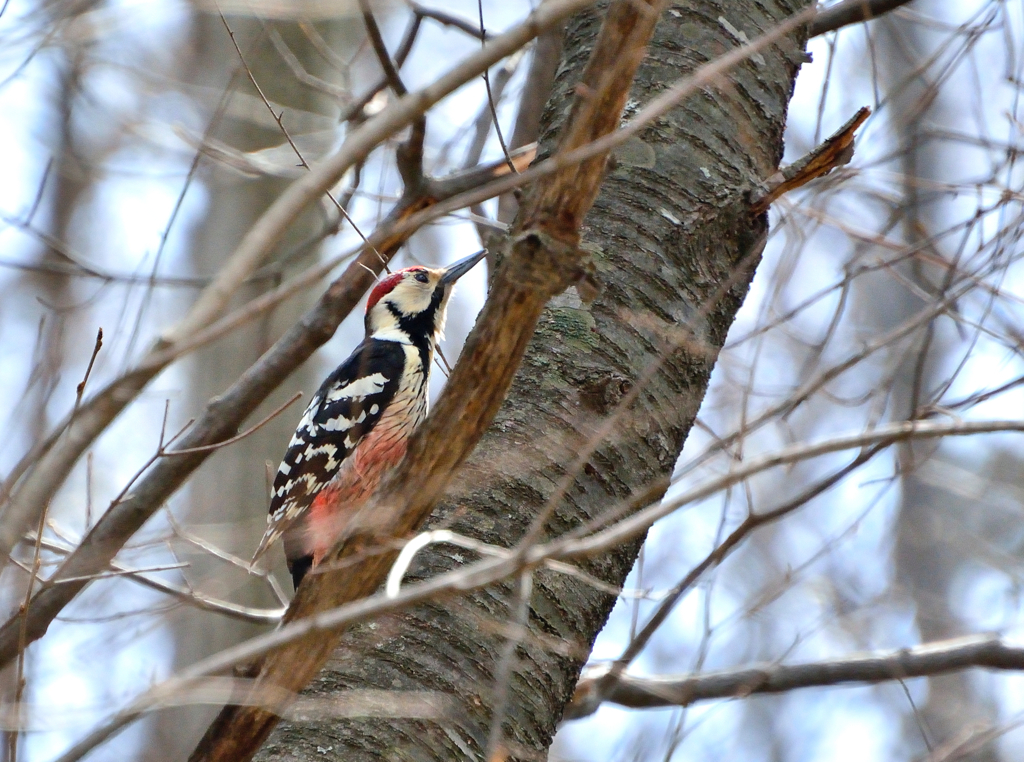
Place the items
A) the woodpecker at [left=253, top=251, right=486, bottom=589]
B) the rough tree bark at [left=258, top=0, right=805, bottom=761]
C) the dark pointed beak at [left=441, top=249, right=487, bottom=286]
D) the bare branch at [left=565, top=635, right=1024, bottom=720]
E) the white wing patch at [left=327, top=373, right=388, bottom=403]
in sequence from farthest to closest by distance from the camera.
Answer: the dark pointed beak at [left=441, top=249, right=487, bottom=286] < the white wing patch at [left=327, top=373, right=388, bottom=403] < the woodpecker at [left=253, top=251, right=486, bottom=589] < the bare branch at [left=565, top=635, right=1024, bottom=720] < the rough tree bark at [left=258, top=0, right=805, bottom=761]

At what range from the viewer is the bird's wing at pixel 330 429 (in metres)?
4.17

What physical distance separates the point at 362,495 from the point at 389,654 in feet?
6.79

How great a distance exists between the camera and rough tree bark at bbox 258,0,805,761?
Result: 238 cm

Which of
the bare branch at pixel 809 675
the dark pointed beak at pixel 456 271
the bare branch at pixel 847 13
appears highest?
the dark pointed beak at pixel 456 271

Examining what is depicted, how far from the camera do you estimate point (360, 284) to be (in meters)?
3.18

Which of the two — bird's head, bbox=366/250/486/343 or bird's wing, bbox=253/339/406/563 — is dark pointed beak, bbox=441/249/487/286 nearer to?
bird's head, bbox=366/250/486/343

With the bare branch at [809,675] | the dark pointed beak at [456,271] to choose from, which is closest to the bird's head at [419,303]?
the dark pointed beak at [456,271]

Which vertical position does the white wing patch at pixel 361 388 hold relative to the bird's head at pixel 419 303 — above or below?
below

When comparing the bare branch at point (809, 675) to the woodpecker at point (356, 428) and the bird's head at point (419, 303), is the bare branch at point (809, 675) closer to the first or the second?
the woodpecker at point (356, 428)

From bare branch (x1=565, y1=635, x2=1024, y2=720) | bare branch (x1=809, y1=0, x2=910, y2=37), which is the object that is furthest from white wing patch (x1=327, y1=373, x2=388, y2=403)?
bare branch (x1=809, y1=0, x2=910, y2=37)

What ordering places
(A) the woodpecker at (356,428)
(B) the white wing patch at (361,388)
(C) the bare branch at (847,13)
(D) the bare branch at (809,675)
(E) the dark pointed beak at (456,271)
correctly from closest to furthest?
(D) the bare branch at (809,675), (C) the bare branch at (847,13), (A) the woodpecker at (356,428), (B) the white wing patch at (361,388), (E) the dark pointed beak at (456,271)

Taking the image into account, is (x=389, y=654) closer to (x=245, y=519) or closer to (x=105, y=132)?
(x=245, y=519)

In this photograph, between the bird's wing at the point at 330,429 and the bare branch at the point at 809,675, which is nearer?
Result: the bare branch at the point at 809,675

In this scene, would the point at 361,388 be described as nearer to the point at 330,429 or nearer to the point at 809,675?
the point at 330,429
